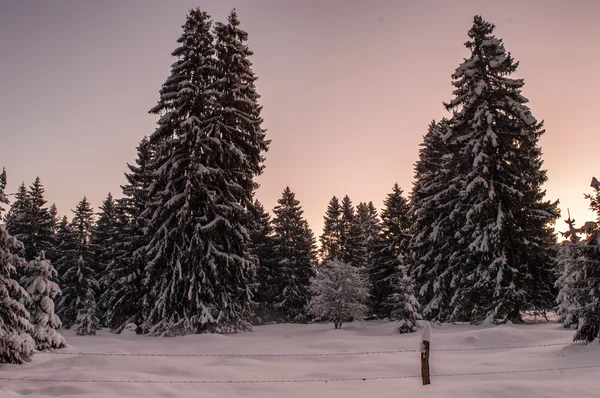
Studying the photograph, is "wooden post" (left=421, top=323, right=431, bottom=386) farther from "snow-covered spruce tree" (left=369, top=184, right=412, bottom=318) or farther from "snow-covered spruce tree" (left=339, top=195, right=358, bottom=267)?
"snow-covered spruce tree" (left=339, top=195, right=358, bottom=267)

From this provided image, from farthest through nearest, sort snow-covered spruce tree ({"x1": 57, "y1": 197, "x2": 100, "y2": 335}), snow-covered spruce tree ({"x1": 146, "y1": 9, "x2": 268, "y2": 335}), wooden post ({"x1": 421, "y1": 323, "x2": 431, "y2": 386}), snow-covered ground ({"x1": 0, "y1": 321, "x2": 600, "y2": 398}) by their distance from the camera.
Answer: snow-covered spruce tree ({"x1": 57, "y1": 197, "x2": 100, "y2": 335}) → snow-covered spruce tree ({"x1": 146, "y1": 9, "x2": 268, "y2": 335}) → wooden post ({"x1": 421, "y1": 323, "x2": 431, "y2": 386}) → snow-covered ground ({"x1": 0, "y1": 321, "x2": 600, "y2": 398})

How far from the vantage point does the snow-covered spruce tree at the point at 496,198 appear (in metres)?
23.0

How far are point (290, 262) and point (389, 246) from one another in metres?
11.2

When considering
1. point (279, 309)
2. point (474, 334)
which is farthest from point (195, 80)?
point (279, 309)

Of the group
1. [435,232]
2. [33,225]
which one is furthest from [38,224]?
[435,232]

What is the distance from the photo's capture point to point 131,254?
29.4m

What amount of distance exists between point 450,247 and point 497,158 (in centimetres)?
672

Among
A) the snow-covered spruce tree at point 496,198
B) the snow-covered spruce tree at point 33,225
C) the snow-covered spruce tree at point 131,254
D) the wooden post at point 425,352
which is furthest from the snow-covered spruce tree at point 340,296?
the snow-covered spruce tree at point 33,225

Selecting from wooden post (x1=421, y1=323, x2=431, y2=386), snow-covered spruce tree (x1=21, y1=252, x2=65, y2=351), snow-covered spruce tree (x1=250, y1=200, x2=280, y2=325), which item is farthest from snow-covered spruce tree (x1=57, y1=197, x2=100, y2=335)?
wooden post (x1=421, y1=323, x2=431, y2=386)

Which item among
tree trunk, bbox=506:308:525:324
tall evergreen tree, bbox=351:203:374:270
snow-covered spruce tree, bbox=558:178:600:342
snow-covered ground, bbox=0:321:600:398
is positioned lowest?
snow-covered ground, bbox=0:321:600:398

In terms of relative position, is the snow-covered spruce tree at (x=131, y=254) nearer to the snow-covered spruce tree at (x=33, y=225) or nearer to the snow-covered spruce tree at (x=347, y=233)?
the snow-covered spruce tree at (x=33, y=225)

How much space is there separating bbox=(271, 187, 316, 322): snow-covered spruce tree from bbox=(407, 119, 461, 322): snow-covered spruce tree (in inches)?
575

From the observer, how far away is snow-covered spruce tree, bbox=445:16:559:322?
23.0 m

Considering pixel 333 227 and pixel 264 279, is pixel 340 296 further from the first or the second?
pixel 333 227
